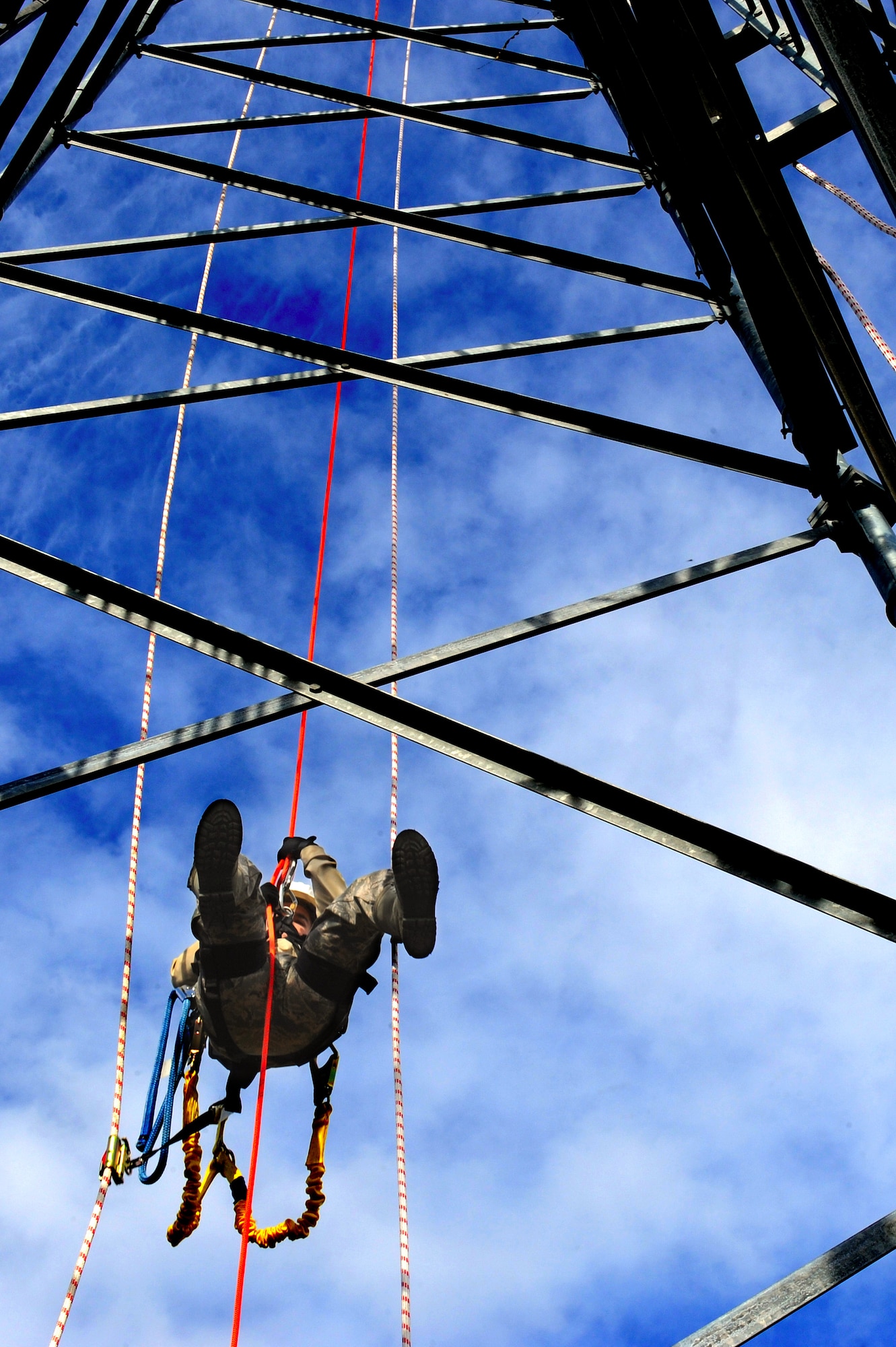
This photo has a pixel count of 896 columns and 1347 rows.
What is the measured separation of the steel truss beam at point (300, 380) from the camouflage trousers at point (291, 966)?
1928 mm

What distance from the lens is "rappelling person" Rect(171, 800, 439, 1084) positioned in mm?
4512

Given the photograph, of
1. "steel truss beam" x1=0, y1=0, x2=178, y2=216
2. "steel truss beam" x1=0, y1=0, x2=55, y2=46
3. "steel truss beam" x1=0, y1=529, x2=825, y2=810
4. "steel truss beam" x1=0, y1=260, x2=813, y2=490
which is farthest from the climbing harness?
"steel truss beam" x1=0, y1=0, x2=55, y2=46

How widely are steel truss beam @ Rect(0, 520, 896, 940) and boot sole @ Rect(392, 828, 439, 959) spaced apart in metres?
1.56

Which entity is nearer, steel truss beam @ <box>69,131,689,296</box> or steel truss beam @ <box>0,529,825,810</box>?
steel truss beam @ <box>0,529,825,810</box>

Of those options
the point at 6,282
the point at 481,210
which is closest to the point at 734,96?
the point at 481,210

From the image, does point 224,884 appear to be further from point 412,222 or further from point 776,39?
point 776,39

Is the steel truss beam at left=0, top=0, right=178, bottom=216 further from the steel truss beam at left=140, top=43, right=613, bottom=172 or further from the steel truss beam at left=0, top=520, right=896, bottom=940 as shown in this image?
the steel truss beam at left=0, top=520, right=896, bottom=940

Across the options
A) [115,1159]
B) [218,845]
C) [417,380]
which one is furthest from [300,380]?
[115,1159]

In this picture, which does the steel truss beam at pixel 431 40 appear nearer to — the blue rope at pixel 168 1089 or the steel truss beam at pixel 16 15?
the steel truss beam at pixel 16 15

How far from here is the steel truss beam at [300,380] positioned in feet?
13.3

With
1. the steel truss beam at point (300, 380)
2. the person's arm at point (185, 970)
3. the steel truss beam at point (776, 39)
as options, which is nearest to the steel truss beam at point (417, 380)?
the steel truss beam at point (300, 380)

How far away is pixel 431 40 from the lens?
6.49 meters

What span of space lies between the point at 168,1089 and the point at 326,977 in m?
0.84

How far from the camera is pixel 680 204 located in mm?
4703
